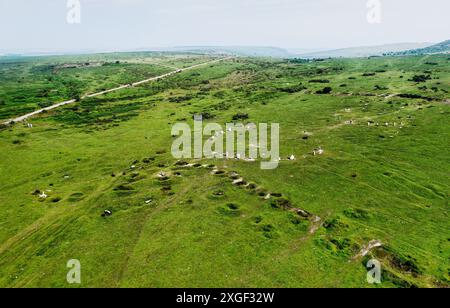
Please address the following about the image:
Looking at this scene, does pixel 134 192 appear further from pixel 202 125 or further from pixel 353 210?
pixel 202 125

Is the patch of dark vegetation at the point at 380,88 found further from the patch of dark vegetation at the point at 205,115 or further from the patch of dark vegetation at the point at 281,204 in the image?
the patch of dark vegetation at the point at 281,204

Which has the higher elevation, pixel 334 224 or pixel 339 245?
pixel 334 224

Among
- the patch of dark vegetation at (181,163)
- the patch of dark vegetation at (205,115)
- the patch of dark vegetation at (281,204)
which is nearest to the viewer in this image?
the patch of dark vegetation at (281,204)

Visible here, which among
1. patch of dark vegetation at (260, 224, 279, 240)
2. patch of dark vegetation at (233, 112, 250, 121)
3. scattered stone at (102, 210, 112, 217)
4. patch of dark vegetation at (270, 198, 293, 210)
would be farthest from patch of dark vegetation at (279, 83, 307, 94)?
scattered stone at (102, 210, 112, 217)

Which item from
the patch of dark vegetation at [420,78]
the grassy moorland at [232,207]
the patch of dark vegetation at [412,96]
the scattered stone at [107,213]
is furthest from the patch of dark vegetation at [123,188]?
the patch of dark vegetation at [420,78]

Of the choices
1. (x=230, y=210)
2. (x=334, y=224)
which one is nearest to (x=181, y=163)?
(x=230, y=210)

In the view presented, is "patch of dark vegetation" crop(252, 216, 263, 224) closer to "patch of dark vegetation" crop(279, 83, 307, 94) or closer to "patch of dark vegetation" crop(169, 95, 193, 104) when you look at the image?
"patch of dark vegetation" crop(169, 95, 193, 104)

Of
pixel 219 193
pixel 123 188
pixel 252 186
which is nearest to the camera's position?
Answer: pixel 219 193

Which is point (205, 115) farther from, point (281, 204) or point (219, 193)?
point (281, 204)
